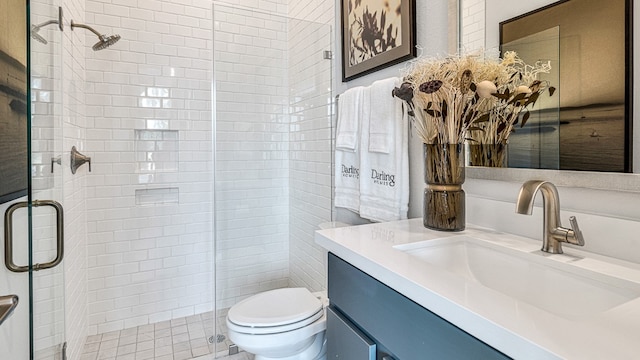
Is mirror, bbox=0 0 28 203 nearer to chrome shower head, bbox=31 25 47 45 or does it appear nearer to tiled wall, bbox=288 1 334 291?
chrome shower head, bbox=31 25 47 45

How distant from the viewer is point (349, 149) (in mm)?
1677

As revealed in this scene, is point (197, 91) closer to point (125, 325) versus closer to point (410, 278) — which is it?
point (125, 325)

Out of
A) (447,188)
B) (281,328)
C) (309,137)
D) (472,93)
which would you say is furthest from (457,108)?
(309,137)

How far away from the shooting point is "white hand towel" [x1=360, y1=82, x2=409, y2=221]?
4.56ft

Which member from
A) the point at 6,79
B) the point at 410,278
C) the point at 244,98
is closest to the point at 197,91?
the point at 244,98

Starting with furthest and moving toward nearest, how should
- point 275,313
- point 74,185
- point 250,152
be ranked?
1. point 250,152
2. point 74,185
3. point 275,313

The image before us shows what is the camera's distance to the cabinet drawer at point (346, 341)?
0.85 m

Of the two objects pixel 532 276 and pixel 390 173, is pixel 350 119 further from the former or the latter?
pixel 532 276

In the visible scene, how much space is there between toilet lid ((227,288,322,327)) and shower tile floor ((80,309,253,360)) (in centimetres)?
62

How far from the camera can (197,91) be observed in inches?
101

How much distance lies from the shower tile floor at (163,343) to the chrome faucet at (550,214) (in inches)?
72.2

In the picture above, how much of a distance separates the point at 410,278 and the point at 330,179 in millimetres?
1567

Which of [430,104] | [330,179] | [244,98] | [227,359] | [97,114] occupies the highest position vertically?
[244,98]

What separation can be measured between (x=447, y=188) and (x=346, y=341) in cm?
57
